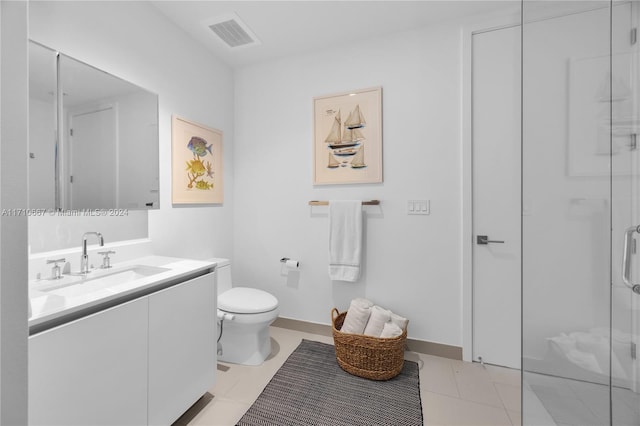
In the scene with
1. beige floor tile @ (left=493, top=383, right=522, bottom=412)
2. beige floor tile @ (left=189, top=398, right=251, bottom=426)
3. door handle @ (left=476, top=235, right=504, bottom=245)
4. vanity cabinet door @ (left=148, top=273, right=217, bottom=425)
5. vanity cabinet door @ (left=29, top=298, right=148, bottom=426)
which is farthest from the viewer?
door handle @ (left=476, top=235, right=504, bottom=245)

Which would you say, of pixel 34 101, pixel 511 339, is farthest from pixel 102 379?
pixel 511 339

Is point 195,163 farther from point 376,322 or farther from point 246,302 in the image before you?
point 376,322

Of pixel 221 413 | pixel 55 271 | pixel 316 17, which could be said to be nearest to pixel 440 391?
pixel 221 413

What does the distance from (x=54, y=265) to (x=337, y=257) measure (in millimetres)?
1662

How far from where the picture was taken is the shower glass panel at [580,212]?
638mm

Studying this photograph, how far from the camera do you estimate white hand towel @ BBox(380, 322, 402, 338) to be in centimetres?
188

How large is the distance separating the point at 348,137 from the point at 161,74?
4.58 feet

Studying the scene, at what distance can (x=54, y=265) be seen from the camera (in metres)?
1.33

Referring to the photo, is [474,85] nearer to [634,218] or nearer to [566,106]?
[566,106]

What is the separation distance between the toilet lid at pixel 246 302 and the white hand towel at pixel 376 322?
2.16 ft

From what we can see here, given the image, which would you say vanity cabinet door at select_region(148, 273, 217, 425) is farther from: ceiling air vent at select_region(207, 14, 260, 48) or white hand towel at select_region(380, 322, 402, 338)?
ceiling air vent at select_region(207, 14, 260, 48)

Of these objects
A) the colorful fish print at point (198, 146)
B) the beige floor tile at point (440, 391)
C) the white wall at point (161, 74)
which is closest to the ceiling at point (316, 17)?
the white wall at point (161, 74)

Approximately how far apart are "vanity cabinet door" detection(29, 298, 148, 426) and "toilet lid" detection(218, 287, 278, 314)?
0.74 m

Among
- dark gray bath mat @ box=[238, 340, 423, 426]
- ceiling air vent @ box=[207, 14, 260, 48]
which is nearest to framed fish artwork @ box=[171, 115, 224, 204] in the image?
ceiling air vent @ box=[207, 14, 260, 48]
